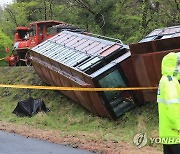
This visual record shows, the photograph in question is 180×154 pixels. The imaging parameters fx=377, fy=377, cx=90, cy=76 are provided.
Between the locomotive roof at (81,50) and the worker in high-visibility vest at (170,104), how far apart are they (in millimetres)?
7404

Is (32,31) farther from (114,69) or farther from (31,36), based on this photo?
(114,69)

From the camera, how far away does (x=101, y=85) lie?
11.8 meters

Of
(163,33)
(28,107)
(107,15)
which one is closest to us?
(163,33)

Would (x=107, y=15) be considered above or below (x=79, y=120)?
above

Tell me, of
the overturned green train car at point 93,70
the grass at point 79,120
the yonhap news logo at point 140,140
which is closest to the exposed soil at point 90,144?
the yonhap news logo at point 140,140

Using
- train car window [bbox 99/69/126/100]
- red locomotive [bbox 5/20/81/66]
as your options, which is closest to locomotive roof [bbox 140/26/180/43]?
train car window [bbox 99/69/126/100]

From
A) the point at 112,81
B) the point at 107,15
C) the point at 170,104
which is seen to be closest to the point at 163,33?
the point at 112,81

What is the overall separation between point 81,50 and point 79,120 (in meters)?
2.79

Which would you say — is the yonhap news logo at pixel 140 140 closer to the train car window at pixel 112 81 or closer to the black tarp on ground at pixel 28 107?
the train car window at pixel 112 81

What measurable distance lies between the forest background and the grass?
10.2 metres

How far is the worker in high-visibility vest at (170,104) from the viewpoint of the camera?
480cm

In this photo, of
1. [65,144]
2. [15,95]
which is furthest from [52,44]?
[65,144]

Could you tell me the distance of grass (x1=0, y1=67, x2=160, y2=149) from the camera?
1075cm

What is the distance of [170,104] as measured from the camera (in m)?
4.80
